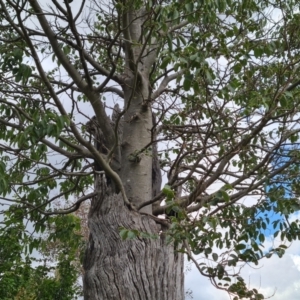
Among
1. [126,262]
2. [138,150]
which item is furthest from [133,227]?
[138,150]

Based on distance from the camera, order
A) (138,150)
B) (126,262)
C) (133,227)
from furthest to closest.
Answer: (138,150), (133,227), (126,262)

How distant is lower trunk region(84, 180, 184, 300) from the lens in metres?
3.58

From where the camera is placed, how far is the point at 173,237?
297 cm

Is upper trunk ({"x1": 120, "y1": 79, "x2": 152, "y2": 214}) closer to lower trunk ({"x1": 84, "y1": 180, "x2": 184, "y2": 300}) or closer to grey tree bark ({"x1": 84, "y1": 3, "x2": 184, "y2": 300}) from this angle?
grey tree bark ({"x1": 84, "y1": 3, "x2": 184, "y2": 300})

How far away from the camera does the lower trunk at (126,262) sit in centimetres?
358

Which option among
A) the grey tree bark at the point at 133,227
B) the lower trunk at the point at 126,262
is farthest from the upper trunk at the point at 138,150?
the lower trunk at the point at 126,262

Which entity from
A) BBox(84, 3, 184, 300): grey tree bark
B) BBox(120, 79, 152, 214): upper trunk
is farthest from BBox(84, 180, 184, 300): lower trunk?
BBox(120, 79, 152, 214): upper trunk

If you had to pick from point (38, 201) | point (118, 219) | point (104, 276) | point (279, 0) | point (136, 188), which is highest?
point (279, 0)

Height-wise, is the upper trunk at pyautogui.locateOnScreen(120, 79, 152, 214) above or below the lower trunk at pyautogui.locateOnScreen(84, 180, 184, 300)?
above

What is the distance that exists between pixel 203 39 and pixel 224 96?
469 mm

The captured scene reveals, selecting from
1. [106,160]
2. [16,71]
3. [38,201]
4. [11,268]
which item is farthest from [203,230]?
[11,268]

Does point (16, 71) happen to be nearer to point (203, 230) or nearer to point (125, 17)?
point (125, 17)

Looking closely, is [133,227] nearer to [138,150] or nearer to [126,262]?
[126,262]

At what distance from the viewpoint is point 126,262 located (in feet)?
12.0
